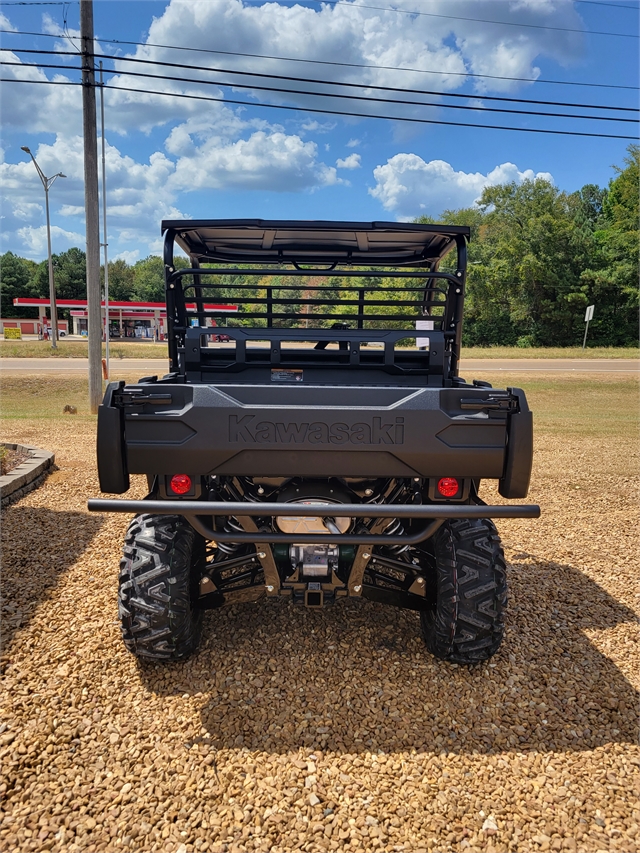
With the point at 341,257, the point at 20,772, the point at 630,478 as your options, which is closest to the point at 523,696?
the point at 20,772

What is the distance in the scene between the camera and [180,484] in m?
2.64

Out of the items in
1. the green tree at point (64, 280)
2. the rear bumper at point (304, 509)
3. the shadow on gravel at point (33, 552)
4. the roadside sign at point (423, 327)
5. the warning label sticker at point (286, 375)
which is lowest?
the shadow on gravel at point (33, 552)

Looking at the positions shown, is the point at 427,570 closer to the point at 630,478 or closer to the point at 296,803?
the point at 296,803

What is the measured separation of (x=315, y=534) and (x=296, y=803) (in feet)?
3.21

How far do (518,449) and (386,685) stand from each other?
130 cm

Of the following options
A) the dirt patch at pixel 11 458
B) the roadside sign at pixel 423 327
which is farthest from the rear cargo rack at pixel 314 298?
the dirt patch at pixel 11 458

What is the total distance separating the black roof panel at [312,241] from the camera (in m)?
3.09

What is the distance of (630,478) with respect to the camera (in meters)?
7.16

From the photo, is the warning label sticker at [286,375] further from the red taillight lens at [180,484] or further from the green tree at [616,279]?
the green tree at [616,279]

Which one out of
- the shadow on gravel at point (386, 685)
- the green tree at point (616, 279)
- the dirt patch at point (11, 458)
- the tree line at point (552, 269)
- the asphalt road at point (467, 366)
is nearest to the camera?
the shadow on gravel at point (386, 685)

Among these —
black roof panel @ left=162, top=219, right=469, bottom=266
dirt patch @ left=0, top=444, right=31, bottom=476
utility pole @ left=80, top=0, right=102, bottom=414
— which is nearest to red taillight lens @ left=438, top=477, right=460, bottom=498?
black roof panel @ left=162, top=219, right=469, bottom=266

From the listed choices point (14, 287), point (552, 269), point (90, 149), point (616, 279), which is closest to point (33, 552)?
point (90, 149)

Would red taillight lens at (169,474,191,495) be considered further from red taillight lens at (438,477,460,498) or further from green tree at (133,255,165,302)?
green tree at (133,255,165,302)

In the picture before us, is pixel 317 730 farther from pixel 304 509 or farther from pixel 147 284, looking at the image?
pixel 147 284
